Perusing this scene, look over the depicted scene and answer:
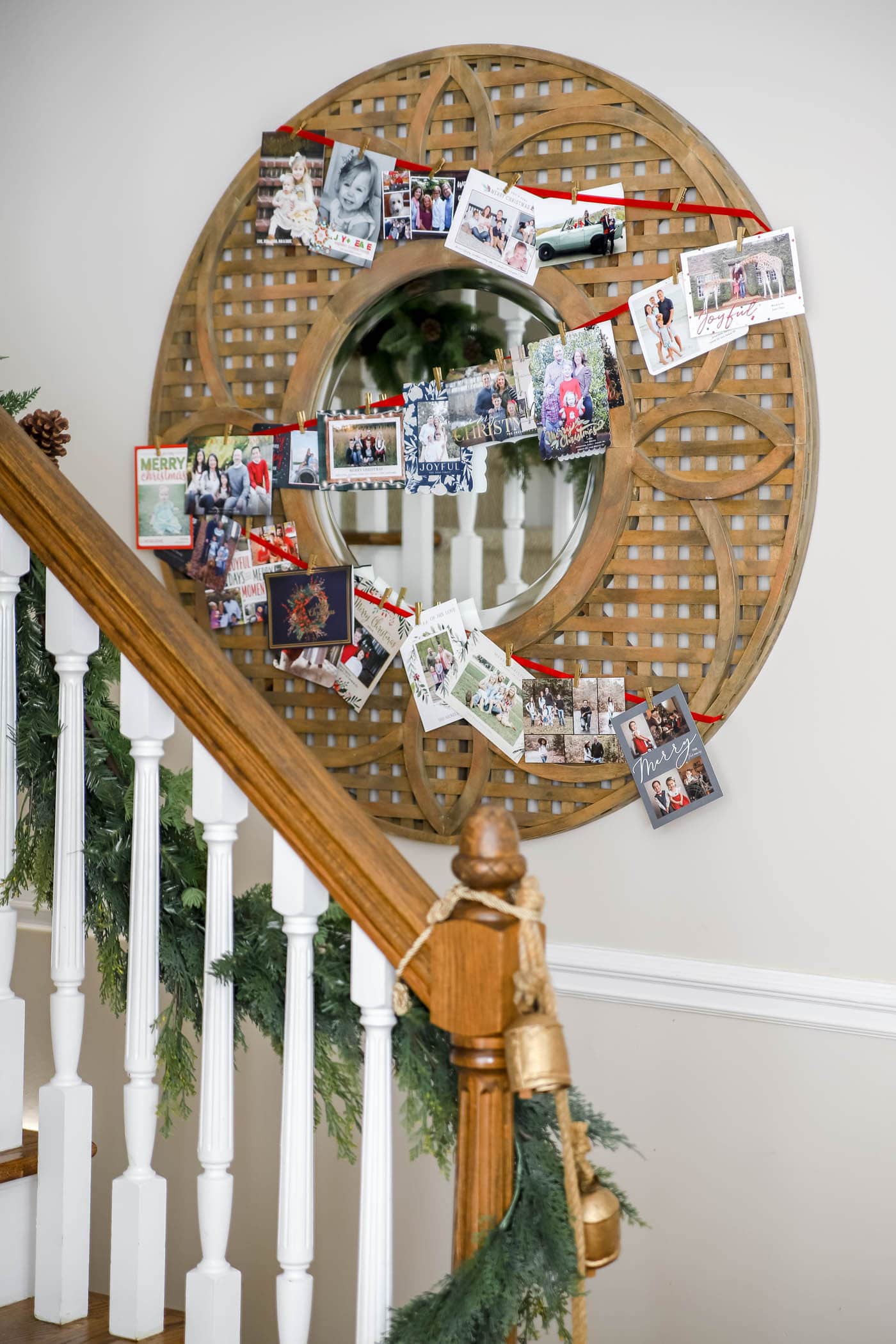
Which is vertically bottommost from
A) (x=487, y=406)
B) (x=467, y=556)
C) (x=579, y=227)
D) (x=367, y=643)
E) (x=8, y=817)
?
(x=8, y=817)

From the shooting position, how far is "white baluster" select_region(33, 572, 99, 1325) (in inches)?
49.8

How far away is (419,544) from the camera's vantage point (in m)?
2.07

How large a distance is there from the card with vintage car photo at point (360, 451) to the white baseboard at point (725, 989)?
2.76 ft

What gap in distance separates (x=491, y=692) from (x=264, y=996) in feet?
2.93

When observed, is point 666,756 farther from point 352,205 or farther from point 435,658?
point 352,205

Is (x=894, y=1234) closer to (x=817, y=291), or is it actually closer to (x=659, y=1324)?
(x=659, y=1324)

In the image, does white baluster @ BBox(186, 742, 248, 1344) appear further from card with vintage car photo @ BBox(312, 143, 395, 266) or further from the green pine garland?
card with vintage car photo @ BBox(312, 143, 395, 266)

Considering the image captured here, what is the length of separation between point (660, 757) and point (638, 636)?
20 centimetres

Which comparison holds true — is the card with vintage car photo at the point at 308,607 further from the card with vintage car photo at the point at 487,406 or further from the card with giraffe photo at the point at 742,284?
the card with giraffe photo at the point at 742,284

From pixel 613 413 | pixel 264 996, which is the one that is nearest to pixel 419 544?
pixel 613 413

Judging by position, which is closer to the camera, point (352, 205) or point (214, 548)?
point (352, 205)

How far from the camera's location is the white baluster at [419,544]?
206 cm

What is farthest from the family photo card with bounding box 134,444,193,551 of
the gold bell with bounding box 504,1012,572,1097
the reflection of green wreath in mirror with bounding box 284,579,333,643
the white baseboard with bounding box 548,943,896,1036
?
the gold bell with bounding box 504,1012,572,1097

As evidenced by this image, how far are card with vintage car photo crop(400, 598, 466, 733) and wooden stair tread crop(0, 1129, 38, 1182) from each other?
93cm
